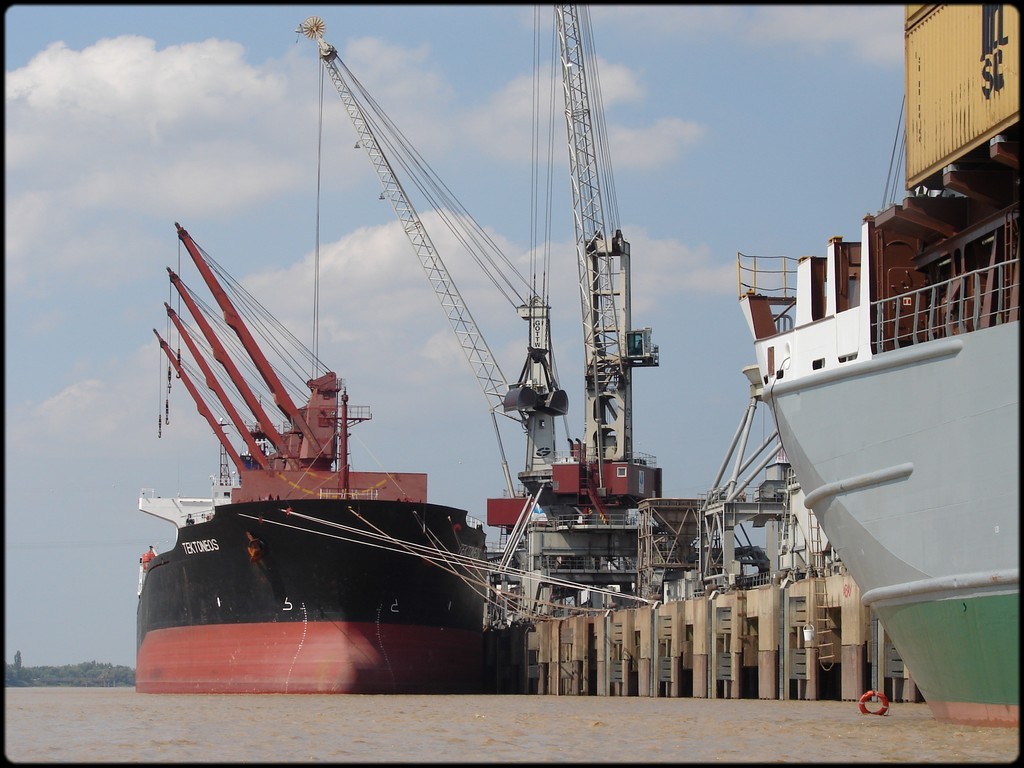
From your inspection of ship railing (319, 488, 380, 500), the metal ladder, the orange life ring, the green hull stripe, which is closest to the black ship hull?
ship railing (319, 488, 380, 500)

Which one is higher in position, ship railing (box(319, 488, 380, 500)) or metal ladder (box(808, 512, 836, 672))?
→ ship railing (box(319, 488, 380, 500))

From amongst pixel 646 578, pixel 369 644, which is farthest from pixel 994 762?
pixel 646 578

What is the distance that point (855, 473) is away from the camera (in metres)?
21.2

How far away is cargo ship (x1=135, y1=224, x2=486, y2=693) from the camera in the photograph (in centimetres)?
4338

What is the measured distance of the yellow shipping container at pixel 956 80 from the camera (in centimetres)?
1906

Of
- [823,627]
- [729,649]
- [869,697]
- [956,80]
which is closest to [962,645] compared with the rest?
[869,697]

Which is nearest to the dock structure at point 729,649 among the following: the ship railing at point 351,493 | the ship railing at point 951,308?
the ship railing at point 351,493

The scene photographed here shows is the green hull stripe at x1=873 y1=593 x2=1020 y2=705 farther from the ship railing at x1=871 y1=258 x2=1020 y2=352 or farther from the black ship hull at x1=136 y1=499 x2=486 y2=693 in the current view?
the black ship hull at x1=136 y1=499 x2=486 y2=693

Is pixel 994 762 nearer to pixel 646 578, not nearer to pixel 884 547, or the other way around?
pixel 884 547

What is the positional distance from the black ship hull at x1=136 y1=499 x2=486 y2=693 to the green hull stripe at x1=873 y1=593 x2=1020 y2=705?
78.9ft

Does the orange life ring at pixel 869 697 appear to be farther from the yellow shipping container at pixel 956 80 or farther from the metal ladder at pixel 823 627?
the yellow shipping container at pixel 956 80

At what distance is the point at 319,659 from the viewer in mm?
42906

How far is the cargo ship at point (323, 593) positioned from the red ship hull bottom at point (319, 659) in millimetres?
41

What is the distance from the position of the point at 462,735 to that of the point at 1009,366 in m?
9.93
